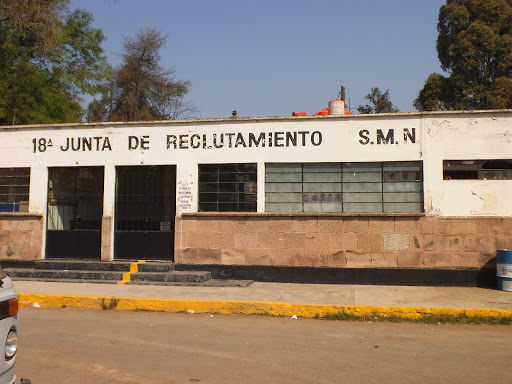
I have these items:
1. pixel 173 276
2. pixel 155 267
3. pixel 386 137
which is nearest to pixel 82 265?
pixel 155 267

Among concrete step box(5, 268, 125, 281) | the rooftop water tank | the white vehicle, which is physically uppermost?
the rooftop water tank

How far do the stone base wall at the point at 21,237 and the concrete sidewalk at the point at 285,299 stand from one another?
77.8 inches

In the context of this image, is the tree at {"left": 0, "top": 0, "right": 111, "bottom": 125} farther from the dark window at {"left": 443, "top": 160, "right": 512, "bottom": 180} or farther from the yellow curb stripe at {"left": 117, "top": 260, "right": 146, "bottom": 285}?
the dark window at {"left": 443, "top": 160, "right": 512, "bottom": 180}

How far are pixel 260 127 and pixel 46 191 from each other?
5.94 m

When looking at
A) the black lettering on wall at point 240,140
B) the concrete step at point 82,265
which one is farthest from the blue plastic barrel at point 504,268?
the concrete step at point 82,265

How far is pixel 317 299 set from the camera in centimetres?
941

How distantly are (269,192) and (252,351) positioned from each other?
6261 millimetres

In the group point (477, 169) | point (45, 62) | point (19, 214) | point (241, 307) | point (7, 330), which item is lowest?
point (241, 307)

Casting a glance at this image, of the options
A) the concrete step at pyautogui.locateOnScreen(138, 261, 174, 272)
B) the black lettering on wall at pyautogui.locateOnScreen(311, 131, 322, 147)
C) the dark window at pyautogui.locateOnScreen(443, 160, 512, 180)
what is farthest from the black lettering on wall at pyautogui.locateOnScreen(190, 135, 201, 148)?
the dark window at pyautogui.locateOnScreen(443, 160, 512, 180)

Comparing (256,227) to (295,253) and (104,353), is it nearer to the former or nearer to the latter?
(295,253)

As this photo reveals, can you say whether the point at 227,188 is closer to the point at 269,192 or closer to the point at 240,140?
the point at 269,192

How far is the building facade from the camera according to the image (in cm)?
1117

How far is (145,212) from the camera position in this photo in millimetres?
12688

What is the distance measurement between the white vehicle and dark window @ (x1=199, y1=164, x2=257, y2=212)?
9.00 metres
